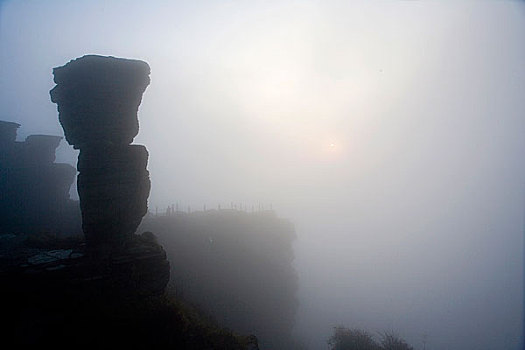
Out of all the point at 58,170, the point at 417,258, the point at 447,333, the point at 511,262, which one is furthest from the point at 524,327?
the point at 58,170

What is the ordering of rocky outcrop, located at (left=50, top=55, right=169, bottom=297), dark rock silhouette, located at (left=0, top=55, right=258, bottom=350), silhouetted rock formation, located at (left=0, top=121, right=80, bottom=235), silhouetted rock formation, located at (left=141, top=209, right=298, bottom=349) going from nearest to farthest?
dark rock silhouette, located at (left=0, top=55, right=258, bottom=350) → rocky outcrop, located at (left=50, top=55, right=169, bottom=297) → silhouetted rock formation, located at (left=0, top=121, right=80, bottom=235) → silhouetted rock formation, located at (left=141, top=209, right=298, bottom=349)

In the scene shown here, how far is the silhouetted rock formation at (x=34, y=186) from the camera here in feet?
113

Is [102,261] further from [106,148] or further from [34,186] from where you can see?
[34,186]

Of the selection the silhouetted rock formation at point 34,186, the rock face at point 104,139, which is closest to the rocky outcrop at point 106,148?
the rock face at point 104,139

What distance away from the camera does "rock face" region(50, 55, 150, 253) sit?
640 inches

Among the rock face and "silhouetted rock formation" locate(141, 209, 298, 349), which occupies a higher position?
the rock face

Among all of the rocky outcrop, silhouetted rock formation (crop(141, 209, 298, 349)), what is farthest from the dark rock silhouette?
silhouetted rock formation (crop(141, 209, 298, 349))

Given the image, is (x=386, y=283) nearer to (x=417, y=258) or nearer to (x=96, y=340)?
(x=417, y=258)

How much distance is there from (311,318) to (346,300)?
36848 mm

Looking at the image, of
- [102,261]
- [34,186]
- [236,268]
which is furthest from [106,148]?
[236,268]

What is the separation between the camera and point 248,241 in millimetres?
49281

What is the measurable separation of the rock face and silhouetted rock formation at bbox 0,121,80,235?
78.6ft

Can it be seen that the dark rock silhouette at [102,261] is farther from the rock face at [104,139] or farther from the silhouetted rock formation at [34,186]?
the silhouetted rock formation at [34,186]

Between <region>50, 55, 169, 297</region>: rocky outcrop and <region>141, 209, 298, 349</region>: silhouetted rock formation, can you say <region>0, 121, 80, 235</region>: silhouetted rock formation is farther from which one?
<region>50, 55, 169, 297</region>: rocky outcrop
